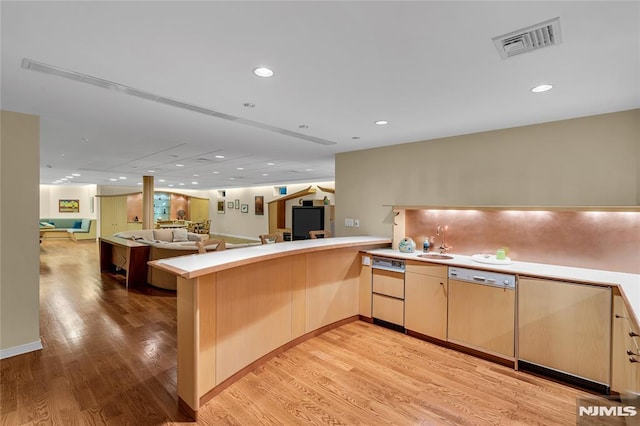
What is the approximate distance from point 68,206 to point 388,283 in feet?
51.5

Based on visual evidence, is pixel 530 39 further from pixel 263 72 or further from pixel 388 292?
pixel 388 292

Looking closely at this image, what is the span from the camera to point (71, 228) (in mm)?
13328

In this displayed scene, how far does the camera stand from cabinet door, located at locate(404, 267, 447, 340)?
11.0ft

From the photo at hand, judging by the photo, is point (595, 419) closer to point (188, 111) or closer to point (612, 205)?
point (612, 205)

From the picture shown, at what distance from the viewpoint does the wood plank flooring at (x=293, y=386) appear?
2.20 meters

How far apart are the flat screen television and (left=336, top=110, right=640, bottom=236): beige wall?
313 cm

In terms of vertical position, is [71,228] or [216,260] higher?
[216,260]

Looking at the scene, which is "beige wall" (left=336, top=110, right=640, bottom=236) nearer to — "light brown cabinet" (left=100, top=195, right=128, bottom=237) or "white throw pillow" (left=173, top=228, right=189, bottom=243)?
"white throw pillow" (left=173, top=228, right=189, bottom=243)

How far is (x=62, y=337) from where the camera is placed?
3439 mm

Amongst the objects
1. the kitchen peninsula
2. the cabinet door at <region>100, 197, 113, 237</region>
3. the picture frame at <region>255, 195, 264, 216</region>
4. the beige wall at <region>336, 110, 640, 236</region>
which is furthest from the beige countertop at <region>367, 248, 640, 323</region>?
the cabinet door at <region>100, 197, 113, 237</region>

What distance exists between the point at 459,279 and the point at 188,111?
3189mm

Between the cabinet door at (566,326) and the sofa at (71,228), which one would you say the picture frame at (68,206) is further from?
the cabinet door at (566,326)

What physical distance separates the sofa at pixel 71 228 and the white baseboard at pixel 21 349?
11.9m

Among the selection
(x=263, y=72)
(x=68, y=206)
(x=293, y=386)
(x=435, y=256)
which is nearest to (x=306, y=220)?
(x=435, y=256)
